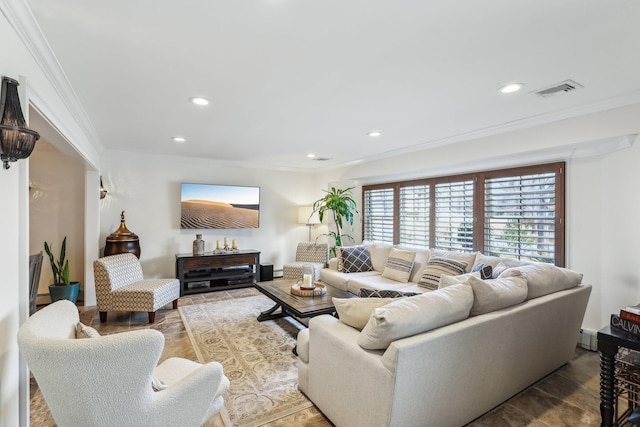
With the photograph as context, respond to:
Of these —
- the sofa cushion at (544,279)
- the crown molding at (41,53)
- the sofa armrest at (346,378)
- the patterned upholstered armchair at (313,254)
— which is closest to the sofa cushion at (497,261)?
the sofa cushion at (544,279)

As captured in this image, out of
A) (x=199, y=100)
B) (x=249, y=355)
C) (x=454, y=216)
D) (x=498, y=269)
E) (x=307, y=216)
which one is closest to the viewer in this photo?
(x=199, y=100)

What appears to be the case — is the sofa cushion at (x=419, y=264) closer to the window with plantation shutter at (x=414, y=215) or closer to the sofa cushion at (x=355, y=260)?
the window with plantation shutter at (x=414, y=215)

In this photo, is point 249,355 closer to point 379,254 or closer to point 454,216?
point 379,254

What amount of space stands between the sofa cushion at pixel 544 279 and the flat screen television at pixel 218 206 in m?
4.53

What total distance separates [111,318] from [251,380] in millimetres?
2515

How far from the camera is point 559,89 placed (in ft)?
7.98

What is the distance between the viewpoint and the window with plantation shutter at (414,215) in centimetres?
477

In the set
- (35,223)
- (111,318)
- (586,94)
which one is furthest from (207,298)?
(586,94)

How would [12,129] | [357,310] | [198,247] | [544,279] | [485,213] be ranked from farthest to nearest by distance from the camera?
[198,247], [485,213], [544,279], [357,310], [12,129]

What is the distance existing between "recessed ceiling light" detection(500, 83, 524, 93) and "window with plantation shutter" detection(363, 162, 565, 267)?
4.56ft

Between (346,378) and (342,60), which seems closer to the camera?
(346,378)

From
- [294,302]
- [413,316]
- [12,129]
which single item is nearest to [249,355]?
[294,302]

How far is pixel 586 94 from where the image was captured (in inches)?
99.9

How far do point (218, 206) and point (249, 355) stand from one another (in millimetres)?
3344
